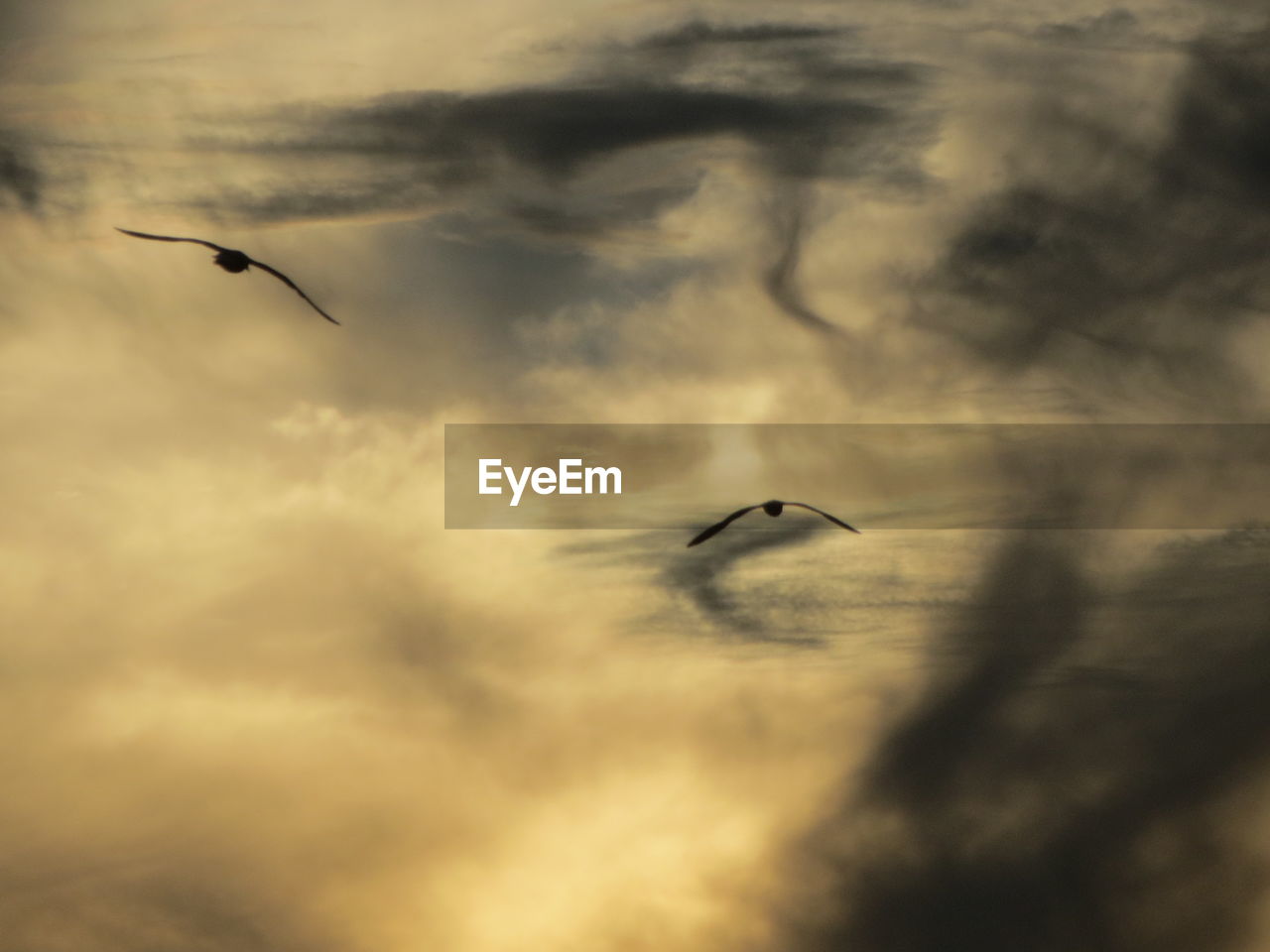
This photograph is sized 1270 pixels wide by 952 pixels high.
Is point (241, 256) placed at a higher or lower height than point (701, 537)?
higher

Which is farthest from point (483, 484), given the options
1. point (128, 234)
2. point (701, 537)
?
point (128, 234)

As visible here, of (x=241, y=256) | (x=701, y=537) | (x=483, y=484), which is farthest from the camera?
(x=483, y=484)

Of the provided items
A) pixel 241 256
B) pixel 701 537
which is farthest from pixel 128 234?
pixel 701 537

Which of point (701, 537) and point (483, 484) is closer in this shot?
point (701, 537)

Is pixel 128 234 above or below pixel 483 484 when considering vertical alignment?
above

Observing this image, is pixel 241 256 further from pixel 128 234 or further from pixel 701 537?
pixel 701 537

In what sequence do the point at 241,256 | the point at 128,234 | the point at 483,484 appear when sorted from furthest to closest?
the point at 483,484 < the point at 241,256 < the point at 128,234

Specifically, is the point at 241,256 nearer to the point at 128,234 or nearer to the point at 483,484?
the point at 128,234

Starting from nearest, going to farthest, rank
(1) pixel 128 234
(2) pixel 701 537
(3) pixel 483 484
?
(1) pixel 128 234 < (2) pixel 701 537 < (3) pixel 483 484

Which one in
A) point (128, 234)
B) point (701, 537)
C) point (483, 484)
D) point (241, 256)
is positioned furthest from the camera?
point (483, 484)
